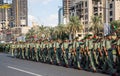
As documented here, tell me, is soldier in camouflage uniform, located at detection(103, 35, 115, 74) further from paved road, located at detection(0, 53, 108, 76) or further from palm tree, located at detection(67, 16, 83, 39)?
palm tree, located at detection(67, 16, 83, 39)

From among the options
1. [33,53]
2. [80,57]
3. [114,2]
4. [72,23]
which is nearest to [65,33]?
[72,23]

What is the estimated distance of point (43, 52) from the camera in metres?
27.8

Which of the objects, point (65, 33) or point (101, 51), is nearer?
point (101, 51)

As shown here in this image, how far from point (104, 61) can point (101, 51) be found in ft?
1.86

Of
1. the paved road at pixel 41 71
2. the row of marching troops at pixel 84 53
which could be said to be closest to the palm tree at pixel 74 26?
the row of marching troops at pixel 84 53

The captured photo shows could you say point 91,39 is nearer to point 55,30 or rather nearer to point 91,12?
point 55,30

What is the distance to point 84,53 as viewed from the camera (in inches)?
791

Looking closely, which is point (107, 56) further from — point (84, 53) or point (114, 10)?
point (114, 10)

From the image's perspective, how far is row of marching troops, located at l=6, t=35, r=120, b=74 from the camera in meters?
16.9

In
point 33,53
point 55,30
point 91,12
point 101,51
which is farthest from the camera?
point 91,12

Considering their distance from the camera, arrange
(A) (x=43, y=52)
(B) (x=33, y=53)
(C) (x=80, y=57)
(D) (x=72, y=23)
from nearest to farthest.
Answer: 1. (C) (x=80, y=57)
2. (A) (x=43, y=52)
3. (B) (x=33, y=53)
4. (D) (x=72, y=23)

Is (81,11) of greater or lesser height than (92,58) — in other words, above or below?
above

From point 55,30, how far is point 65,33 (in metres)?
12.0

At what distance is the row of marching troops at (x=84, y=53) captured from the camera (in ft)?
55.5
